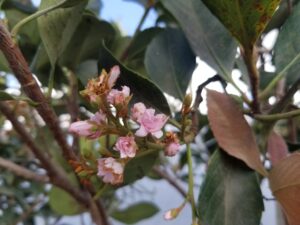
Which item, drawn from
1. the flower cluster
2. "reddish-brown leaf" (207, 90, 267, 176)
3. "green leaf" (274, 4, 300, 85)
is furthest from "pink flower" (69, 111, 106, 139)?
"green leaf" (274, 4, 300, 85)

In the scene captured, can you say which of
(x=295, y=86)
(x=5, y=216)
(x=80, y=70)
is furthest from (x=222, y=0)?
(x=5, y=216)

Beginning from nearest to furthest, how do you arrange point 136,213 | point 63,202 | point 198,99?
point 198,99 < point 63,202 < point 136,213

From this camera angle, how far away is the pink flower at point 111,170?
35cm

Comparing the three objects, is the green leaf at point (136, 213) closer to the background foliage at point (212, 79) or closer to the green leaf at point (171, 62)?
the background foliage at point (212, 79)

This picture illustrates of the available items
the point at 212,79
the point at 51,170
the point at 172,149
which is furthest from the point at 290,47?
the point at 51,170

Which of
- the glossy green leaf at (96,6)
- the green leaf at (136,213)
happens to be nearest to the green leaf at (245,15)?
the glossy green leaf at (96,6)

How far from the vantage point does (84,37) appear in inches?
23.5

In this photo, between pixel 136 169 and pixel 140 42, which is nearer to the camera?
pixel 136 169

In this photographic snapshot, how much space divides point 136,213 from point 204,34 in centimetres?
51

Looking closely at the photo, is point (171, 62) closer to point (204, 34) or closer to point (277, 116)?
point (204, 34)

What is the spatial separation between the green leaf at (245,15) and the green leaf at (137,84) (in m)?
0.09

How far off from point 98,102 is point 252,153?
0.15 metres

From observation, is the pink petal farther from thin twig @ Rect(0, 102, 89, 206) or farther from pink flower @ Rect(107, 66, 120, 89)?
thin twig @ Rect(0, 102, 89, 206)

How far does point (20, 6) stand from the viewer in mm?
585
